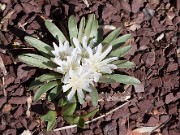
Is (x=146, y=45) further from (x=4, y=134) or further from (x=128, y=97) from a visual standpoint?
(x=4, y=134)

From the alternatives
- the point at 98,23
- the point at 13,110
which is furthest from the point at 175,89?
the point at 13,110

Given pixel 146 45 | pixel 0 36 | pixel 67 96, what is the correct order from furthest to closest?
pixel 146 45 → pixel 0 36 → pixel 67 96

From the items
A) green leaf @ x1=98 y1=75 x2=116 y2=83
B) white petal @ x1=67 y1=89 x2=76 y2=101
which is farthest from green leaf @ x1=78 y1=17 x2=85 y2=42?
white petal @ x1=67 y1=89 x2=76 y2=101

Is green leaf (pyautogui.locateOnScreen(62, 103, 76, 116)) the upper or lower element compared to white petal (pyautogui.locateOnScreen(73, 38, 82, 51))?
lower

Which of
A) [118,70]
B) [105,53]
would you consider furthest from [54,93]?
[118,70]

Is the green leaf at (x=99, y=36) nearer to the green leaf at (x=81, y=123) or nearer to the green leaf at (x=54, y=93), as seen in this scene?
the green leaf at (x=54, y=93)

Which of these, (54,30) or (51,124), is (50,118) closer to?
(51,124)

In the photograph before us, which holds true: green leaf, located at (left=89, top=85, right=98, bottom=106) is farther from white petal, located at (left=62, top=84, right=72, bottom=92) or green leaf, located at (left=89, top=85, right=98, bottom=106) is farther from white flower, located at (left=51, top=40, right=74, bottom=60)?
white flower, located at (left=51, top=40, right=74, bottom=60)
